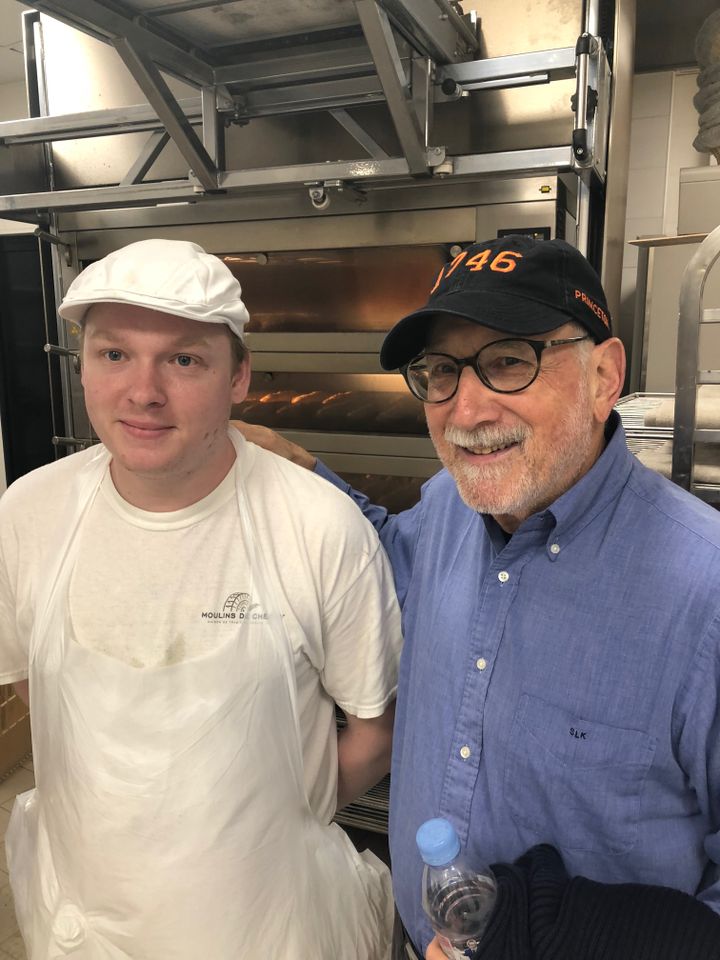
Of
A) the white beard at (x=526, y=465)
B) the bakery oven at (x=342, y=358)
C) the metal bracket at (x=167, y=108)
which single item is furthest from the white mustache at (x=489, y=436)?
the metal bracket at (x=167, y=108)

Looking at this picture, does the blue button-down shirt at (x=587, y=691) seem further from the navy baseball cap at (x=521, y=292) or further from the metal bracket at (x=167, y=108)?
the metal bracket at (x=167, y=108)

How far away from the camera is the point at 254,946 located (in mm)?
1116

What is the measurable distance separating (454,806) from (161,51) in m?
1.96

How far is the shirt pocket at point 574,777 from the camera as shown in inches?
34.8

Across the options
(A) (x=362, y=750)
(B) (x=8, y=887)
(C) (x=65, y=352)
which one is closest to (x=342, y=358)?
(C) (x=65, y=352)

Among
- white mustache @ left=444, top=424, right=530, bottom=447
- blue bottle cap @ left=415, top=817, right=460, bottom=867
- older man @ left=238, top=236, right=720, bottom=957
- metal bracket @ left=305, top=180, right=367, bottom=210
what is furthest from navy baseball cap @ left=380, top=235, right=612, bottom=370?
metal bracket @ left=305, top=180, right=367, bottom=210

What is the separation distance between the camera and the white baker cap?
0.98 m

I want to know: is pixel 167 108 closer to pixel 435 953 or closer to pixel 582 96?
pixel 582 96

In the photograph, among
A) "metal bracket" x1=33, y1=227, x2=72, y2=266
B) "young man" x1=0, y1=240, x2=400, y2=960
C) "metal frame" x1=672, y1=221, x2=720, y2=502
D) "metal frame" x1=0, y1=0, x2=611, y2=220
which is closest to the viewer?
"young man" x1=0, y1=240, x2=400, y2=960

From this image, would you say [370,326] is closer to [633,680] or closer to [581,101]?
[581,101]

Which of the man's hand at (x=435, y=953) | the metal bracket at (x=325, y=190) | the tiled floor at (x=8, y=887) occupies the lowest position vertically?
the tiled floor at (x=8, y=887)

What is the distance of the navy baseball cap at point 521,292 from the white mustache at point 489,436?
5.0 inches

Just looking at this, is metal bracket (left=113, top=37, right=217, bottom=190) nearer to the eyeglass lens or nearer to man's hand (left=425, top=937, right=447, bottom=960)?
the eyeglass lens

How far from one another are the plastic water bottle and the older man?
0.05m
